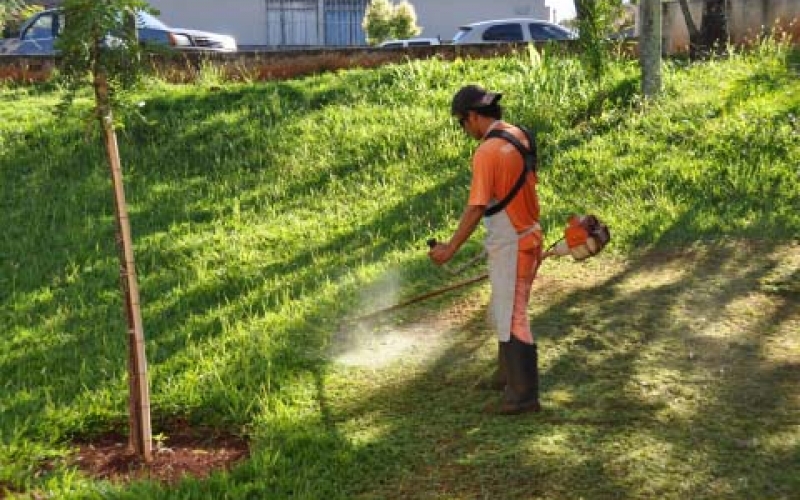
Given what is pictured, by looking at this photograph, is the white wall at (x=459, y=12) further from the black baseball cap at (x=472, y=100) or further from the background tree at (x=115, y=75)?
the background tree at (x=115, y=75)

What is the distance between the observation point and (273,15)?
32.8 m

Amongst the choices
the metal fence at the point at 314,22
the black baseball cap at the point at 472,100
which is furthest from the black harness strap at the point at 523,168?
the metal fence at the point at 314,22

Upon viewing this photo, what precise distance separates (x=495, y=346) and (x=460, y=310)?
2.55ft

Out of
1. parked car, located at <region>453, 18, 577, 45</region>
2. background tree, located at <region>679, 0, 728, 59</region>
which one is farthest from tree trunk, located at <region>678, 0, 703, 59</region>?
parked car, located at <region>453, 18, 577, 45</region>

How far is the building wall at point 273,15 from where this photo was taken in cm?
3234

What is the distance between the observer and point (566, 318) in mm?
6680

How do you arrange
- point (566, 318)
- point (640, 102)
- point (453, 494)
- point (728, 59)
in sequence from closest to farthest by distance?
point (453, 494) < point (566, 318) < point (640, 102) < point (728, 59)

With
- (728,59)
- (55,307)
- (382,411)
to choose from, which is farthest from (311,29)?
(382,411)

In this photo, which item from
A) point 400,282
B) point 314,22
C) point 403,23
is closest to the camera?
point 400,282

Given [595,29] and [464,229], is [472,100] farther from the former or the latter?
[595,29]

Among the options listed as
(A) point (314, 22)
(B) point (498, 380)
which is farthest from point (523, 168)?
(A) point (314, 22)

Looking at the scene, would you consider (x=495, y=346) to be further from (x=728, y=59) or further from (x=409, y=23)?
(x=409, y=23)

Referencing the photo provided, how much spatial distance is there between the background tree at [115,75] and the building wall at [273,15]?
28362mm

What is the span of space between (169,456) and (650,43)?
27.4 ft
